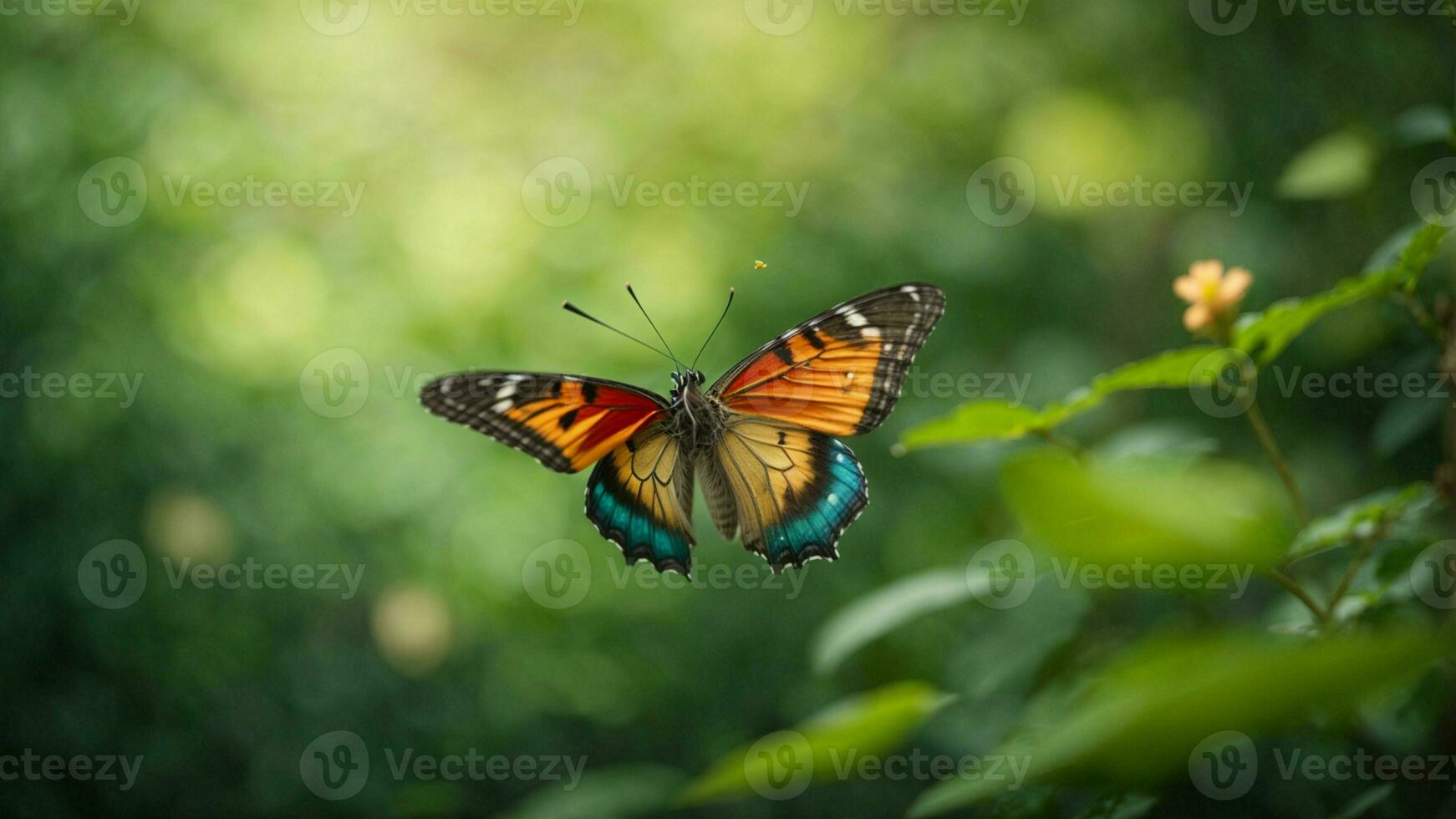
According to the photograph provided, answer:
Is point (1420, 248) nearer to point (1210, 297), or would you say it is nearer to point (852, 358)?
point (1210, 297)

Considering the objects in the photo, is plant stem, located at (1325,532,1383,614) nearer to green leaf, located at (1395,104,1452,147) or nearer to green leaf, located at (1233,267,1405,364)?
green leaf, located at (1233,267,1405,364)

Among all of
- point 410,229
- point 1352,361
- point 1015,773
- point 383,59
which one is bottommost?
point 1015,773

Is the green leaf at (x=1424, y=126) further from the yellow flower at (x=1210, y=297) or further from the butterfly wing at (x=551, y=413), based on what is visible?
the butterfly wing at (x=551, y=413)

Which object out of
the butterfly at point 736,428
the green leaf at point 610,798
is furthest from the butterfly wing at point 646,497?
the green leaf at point 610,798

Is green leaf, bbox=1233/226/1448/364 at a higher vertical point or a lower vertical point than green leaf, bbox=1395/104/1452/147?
lower

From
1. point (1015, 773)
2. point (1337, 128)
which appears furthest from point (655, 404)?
point (1337, 128)

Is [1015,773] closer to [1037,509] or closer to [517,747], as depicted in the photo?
[1037,509]

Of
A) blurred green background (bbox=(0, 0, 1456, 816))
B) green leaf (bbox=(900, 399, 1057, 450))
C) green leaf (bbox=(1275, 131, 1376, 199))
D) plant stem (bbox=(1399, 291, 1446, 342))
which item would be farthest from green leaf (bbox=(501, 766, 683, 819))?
green leaf (bbox=(1275, 131, 1376, 199))
